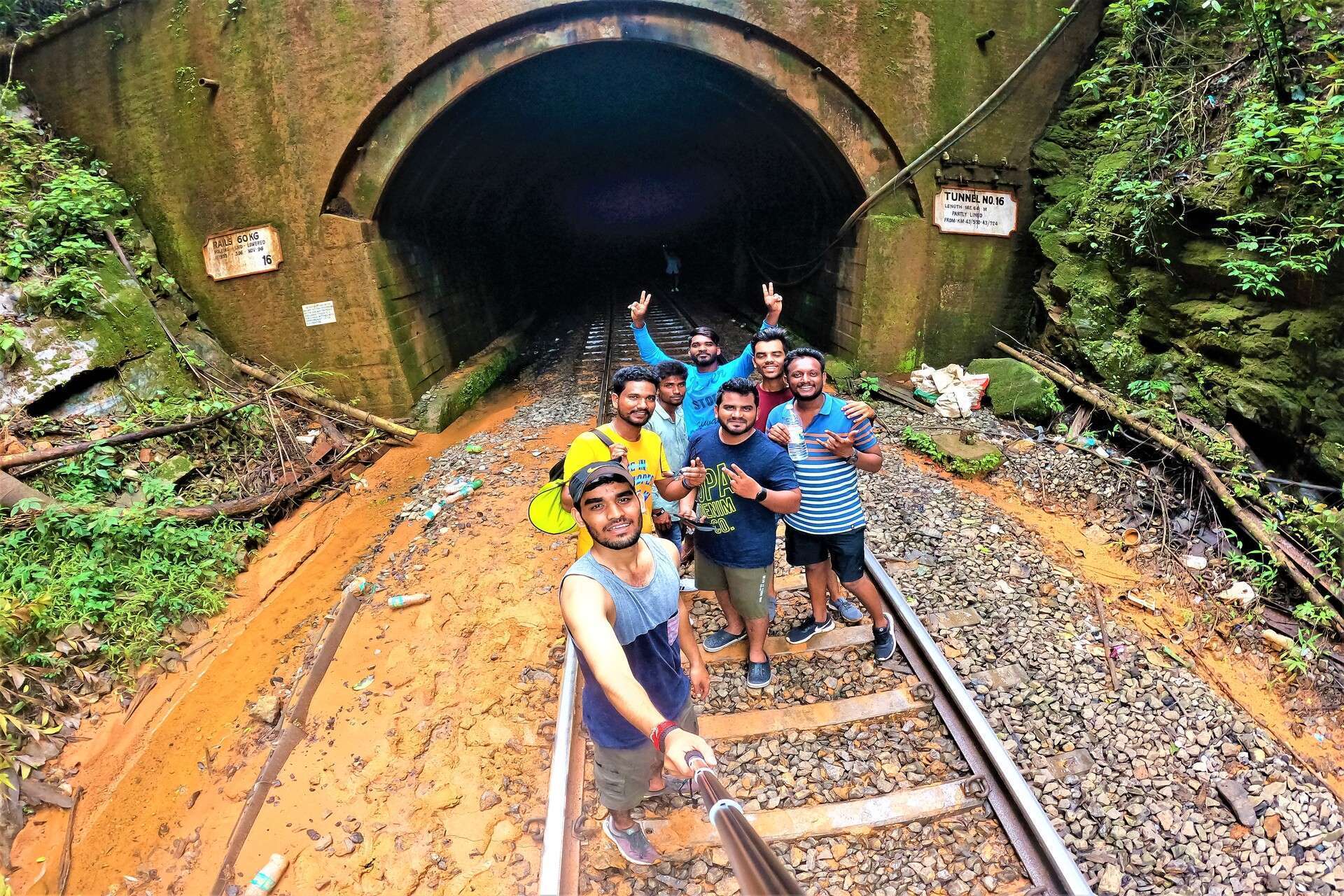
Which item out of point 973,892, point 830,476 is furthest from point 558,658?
point 973,892

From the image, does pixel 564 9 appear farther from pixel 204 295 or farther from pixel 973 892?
pixel 973 892

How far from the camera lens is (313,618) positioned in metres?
4.50

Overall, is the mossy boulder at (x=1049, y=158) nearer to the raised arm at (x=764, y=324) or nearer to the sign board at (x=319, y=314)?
the raised arm at (x=764, y=324)

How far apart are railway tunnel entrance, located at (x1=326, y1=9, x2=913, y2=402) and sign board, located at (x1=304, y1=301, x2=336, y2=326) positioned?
2.53 ft

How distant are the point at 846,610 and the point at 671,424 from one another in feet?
5.62

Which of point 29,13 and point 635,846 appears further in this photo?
point 29,13

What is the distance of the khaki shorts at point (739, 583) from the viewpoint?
120 inches

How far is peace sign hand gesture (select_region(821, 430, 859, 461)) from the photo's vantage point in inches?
115

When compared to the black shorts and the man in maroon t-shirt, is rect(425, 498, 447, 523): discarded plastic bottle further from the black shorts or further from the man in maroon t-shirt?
the black shorts

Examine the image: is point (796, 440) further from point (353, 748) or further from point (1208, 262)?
point (1208, 262)

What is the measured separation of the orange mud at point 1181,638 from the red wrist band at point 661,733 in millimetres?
3544

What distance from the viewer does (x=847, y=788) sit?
2768 mm

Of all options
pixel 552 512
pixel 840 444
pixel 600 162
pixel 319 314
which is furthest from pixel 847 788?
pixel 600 162

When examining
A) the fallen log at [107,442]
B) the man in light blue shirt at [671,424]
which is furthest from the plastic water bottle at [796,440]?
the fallen log at [107,442]
